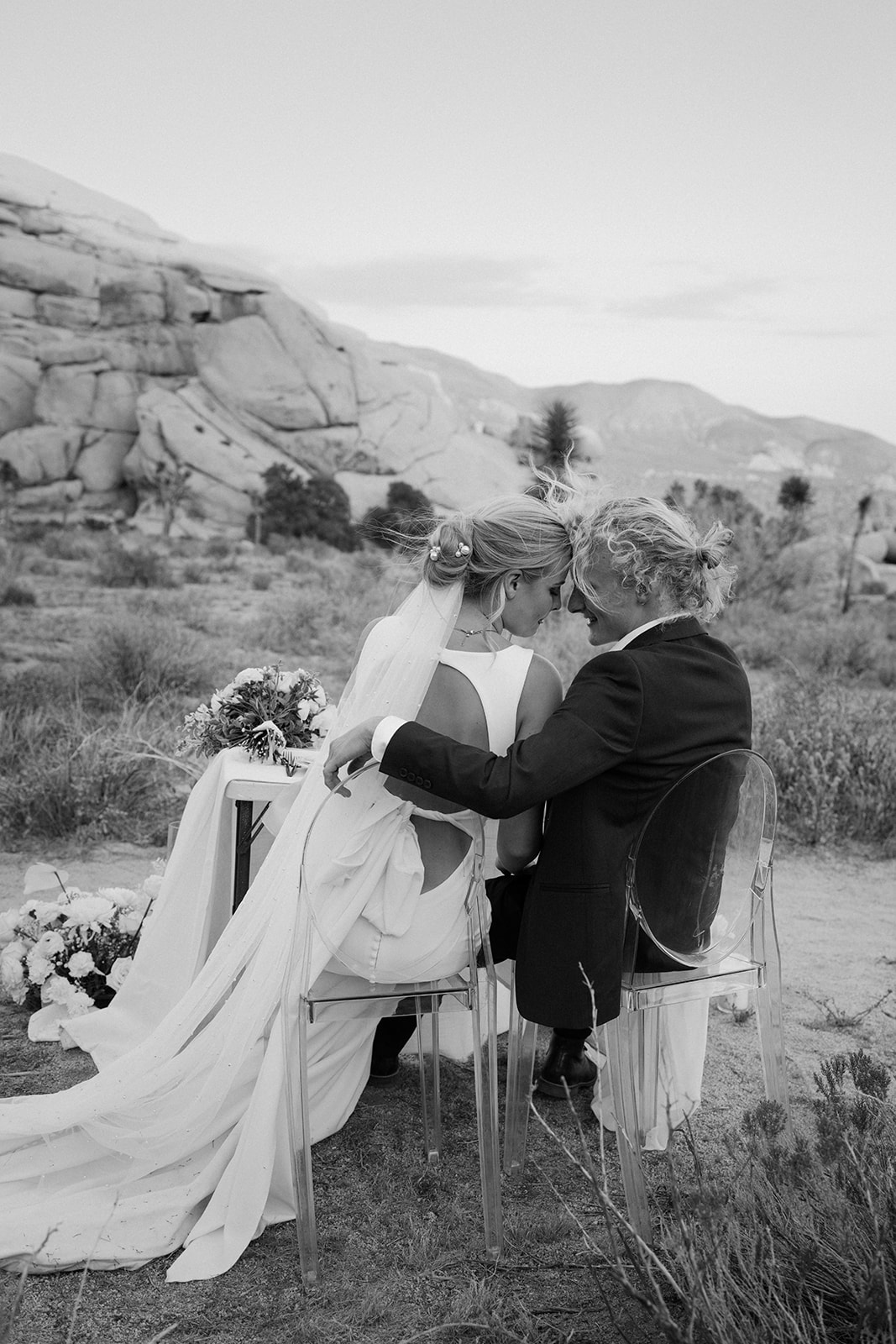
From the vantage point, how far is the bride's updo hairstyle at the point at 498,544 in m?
2.74

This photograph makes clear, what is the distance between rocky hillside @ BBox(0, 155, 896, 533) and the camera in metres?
36.6

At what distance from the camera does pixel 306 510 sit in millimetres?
33562

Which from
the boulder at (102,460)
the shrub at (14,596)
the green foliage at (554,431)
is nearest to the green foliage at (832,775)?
the shrub at (14,596)

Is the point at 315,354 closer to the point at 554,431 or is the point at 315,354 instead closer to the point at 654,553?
the point at 554,431

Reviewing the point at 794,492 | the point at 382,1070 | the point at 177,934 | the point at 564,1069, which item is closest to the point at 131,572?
the point at 177,934

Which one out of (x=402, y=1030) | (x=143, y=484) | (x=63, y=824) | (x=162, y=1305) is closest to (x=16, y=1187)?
(x=162, y=1305)

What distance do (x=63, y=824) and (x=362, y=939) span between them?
3647 mm

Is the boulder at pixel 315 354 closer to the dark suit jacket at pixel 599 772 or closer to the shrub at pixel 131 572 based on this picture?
the shrub at pixel 131 572

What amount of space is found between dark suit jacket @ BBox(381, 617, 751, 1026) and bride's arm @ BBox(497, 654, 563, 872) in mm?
102

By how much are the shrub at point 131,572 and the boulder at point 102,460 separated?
1811 centimetres

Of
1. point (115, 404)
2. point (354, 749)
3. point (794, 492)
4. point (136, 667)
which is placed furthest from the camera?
point (794, 492)

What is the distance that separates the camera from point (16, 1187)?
8.89 feet

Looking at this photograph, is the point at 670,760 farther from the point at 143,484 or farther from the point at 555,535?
the point at 143,484

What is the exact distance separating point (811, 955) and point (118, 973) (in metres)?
2.81
